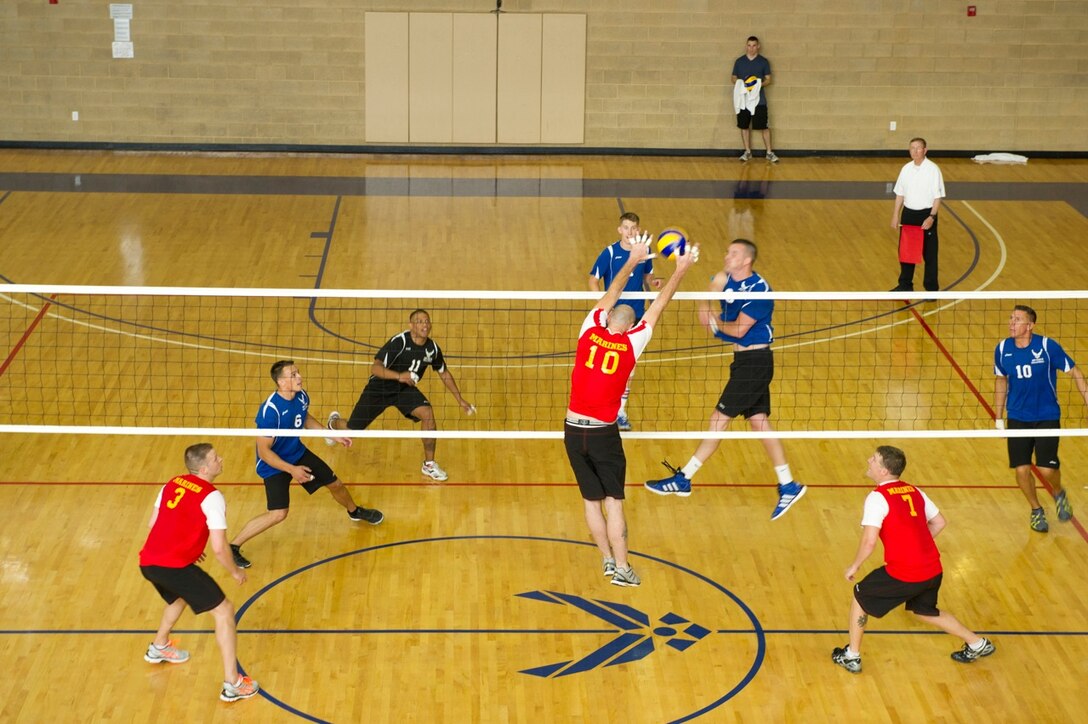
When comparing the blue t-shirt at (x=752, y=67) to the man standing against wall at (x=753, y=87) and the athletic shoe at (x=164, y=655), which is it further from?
the athletic shoe at (x=164, y=655)

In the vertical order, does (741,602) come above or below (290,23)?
below

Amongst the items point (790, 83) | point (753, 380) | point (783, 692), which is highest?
point (790, 83)

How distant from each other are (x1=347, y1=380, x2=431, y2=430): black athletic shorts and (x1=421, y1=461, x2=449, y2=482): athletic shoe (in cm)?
50

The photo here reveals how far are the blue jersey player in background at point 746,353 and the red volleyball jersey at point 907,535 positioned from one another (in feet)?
7.27

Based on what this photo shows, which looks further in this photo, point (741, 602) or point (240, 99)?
point (240, 99)

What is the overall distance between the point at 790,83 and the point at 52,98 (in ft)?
47.6

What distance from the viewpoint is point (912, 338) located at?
51.0 ft

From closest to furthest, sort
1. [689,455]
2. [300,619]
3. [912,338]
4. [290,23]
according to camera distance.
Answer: [300,619] < [689,455] < [912,338] < [290,23]

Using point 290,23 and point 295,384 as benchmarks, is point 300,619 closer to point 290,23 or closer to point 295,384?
point 295,384

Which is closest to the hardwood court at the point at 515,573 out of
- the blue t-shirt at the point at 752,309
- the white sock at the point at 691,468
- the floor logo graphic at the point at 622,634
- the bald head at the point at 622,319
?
the floor logo graphic at the point at 622,634

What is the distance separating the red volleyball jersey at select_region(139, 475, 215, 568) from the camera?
8.18 meters

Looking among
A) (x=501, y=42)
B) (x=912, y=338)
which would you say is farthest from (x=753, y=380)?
(x=501, y=42)

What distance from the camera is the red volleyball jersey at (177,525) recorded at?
818cm

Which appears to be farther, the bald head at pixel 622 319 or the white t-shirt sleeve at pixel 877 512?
the bald head at pixel 622 319
